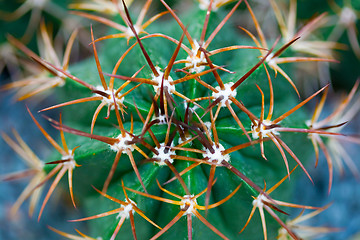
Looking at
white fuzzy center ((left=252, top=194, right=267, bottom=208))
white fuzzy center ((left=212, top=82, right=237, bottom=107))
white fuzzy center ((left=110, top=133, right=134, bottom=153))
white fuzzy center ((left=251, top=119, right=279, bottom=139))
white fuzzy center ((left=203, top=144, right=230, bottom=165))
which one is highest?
→ white fuzzy center ((left=212, top=82, right=237, bottom=107))

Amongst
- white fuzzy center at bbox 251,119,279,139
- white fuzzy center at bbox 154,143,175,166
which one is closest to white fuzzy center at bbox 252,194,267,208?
white fuzzy center at bbox 251,119,279,139

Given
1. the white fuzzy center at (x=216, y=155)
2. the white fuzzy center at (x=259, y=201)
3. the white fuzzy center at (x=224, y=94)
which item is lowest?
the white fuzzy center at (x=259, y=201)

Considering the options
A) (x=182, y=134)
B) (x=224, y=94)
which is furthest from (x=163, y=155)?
(x=224, y=94)

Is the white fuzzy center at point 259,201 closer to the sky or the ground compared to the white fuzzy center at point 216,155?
closer to the ground

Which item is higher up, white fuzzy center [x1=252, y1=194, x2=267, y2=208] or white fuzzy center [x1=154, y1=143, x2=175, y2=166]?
white fuzzy center [x1=154, y1=143, x2=175, y2=166]

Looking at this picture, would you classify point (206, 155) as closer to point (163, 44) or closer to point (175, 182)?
point (175, 182)

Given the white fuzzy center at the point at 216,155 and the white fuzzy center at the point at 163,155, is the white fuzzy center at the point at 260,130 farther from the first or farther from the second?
the white fuzzy center at the point at 163,155

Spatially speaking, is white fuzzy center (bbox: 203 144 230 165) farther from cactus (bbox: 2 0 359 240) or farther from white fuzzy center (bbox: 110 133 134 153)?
white fuzzy center (bbox: 110 133 134 153)

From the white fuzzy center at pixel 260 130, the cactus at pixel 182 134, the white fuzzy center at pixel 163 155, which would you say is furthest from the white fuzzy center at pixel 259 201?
the white fuzzy center at pixel 163 155

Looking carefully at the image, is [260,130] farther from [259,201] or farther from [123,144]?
[123,144]
